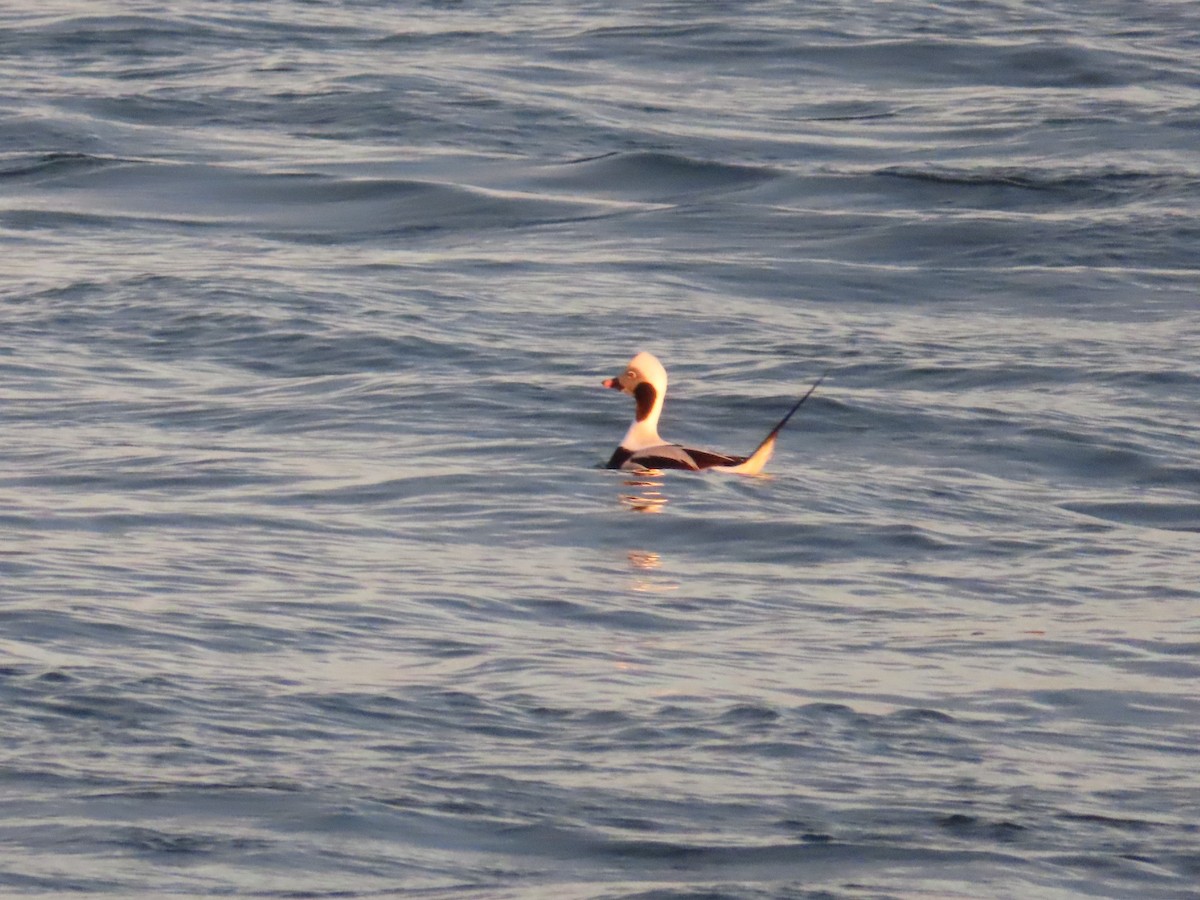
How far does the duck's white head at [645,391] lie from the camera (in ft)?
39.8

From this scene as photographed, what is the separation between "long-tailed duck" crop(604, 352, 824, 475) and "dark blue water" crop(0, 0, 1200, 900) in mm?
323

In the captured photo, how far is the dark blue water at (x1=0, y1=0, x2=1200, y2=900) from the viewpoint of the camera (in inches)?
244

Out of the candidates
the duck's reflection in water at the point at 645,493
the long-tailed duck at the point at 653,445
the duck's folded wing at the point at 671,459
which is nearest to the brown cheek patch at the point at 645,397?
the long-tailed duck at the point at 653,445

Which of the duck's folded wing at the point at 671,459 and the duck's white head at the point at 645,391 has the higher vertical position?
the duck's white head at the point at 645,391

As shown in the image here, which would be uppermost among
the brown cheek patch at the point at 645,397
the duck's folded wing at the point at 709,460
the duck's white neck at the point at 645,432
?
the brown cheek patch at the point at 645,397

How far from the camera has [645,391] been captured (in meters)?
12.3

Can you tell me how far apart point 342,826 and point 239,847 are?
27 centimetres

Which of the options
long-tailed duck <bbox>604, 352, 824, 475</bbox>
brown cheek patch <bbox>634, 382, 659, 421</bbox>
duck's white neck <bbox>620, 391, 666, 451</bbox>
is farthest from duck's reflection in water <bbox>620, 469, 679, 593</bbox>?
brown cheek patch <bbox>634, 382, 659, 421</bbox>

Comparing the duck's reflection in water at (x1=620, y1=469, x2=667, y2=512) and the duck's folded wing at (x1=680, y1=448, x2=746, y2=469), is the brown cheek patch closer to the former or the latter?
the duck's folded wing at (x1=680, y1=448, x2=746, y2=469)

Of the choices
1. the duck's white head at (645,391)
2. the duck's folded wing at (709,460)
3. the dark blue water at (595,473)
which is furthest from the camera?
the duck's white head at (645,391)

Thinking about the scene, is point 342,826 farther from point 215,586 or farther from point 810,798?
point 215,586

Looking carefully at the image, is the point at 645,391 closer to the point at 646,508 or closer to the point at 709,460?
the point at 709,460

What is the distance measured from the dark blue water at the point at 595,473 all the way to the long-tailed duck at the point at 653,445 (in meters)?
0.32

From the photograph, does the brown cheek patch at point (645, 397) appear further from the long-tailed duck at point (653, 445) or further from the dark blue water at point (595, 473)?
the dark blue water at point (595, 473)
